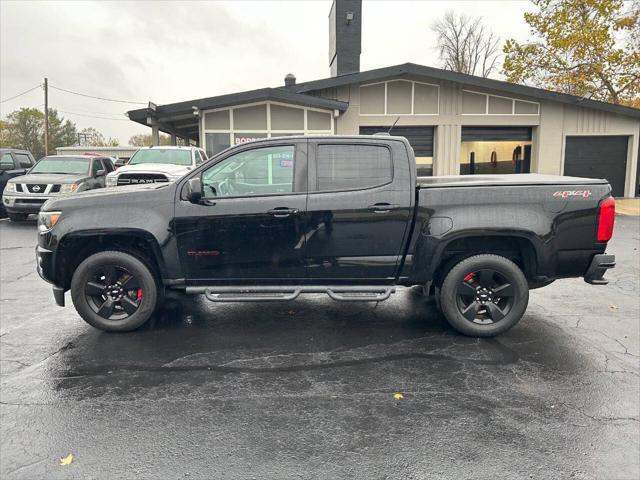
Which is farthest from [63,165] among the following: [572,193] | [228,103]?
[572,193]

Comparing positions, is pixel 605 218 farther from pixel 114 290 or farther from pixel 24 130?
pixel 24 130

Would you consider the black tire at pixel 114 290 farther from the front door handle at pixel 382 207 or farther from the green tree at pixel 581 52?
the green tree at pixel 581 52

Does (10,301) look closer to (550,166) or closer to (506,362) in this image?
(506,362)

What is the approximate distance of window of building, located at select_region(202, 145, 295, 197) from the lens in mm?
4848

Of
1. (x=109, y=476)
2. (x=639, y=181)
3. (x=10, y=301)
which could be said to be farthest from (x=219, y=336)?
(x=639, y=181)

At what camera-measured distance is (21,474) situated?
9.02 feet

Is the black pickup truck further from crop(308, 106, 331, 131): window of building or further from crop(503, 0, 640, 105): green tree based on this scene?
crop(503, 0, 640, 105): green tree

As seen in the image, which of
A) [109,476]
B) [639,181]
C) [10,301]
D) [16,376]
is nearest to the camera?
[109,476]

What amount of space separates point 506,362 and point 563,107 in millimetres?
17348

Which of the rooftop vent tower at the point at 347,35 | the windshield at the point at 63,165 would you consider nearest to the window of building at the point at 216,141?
the windshield at the point at 63,165

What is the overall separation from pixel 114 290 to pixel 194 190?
1.33m

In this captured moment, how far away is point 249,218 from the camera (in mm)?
4723

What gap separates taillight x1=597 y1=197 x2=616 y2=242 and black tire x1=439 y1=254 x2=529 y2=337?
809mm

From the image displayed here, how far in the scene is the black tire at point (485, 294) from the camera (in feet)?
15.6
